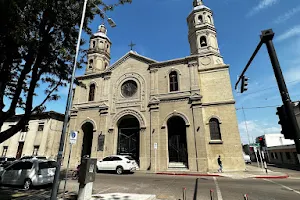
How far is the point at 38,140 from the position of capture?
26766mm

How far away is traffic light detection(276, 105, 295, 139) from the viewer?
379cm

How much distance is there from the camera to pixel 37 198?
749 centimetres

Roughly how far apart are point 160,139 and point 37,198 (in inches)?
497

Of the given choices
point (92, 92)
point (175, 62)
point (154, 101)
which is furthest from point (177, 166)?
point (92, 92)

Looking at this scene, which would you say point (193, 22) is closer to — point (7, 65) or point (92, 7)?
point (92, 7)

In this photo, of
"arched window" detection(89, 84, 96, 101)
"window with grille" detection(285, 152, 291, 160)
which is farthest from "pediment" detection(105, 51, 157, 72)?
"window with grille" detection(285, 152, 291, 160)

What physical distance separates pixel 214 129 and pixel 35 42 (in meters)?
17.5

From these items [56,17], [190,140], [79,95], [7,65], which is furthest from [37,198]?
[79,95]

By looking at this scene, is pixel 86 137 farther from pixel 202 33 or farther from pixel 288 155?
pixel 288 155

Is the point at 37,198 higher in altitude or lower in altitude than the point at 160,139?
lower

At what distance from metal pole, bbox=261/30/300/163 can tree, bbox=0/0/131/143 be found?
300 inches

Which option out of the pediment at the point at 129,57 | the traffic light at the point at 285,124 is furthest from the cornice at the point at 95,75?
the traffic light at the point at 285,124

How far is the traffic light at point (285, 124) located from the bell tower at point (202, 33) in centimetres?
1935

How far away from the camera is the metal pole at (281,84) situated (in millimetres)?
3650
